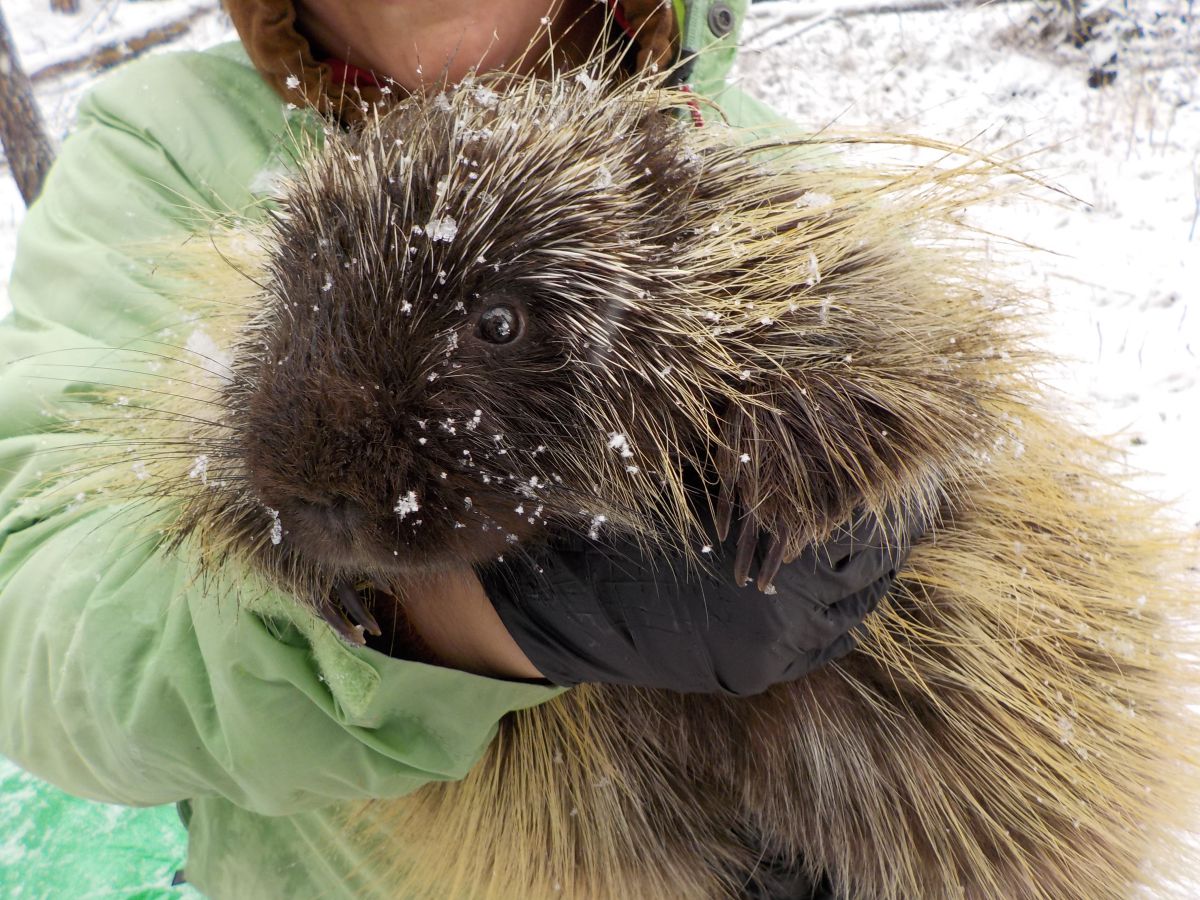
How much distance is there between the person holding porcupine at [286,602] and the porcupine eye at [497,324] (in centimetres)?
18

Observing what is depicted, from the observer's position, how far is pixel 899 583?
1062 millimetres

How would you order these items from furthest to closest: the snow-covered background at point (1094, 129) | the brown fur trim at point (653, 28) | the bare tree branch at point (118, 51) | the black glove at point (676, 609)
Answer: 1. the bare tree branch at point (118, 51)
2. the snow-covered background at point (1094, 129)
3. the brown fur trim at point (653, 28)
4. the black glove at point (676, 609)

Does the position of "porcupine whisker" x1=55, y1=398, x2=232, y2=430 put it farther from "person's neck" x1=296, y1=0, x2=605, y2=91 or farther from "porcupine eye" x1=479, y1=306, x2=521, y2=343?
"person's neck" x1=296, y1=0, x2=605, y2=91

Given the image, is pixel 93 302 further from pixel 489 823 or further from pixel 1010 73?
pixel 1010 73

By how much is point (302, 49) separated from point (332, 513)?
0.88 m

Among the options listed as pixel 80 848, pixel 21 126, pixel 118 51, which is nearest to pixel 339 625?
pixel 80 848

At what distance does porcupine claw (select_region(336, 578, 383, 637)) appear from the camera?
920 mm

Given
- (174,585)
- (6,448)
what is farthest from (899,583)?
(6,448)

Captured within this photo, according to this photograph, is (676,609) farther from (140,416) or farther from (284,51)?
(284,51)

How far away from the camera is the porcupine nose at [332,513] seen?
2.40 ft

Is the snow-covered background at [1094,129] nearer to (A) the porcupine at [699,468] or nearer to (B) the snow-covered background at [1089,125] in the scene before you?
(B) the snow-covered background at [1089,125]

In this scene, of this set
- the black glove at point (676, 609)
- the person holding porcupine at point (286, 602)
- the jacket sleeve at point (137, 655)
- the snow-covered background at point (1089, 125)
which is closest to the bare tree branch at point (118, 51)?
the snow-covered background at point (1089, 125)

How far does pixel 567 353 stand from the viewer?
80 cm

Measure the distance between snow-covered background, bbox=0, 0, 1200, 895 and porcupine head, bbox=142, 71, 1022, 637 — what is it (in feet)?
6.06
